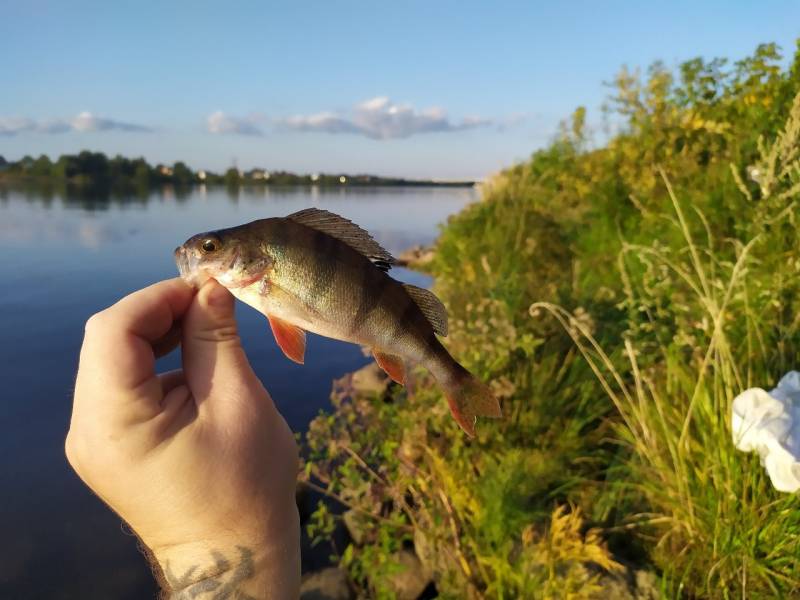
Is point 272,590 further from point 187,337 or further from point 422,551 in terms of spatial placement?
point 422,551

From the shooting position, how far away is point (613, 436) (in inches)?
216

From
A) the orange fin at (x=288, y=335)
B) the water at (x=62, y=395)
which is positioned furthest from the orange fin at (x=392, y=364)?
the water at (x=62, y=395)

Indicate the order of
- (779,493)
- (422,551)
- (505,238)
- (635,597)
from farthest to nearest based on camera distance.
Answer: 1. (505,238)
2. (422,551)
3. (635,597)
4. (779,493)

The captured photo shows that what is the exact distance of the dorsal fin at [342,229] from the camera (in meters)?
1.94

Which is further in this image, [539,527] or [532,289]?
[532,289]

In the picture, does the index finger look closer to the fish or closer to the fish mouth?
Result: the fish mouth

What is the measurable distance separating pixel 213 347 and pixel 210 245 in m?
0.38

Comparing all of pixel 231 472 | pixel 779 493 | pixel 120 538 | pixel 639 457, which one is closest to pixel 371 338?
pixel 231 472

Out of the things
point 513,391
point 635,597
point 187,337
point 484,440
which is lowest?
point 635,597

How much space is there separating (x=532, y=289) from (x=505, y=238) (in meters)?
2.46

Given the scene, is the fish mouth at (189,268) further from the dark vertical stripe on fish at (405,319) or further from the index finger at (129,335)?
the dark vertical stripe on fish at (405,319)

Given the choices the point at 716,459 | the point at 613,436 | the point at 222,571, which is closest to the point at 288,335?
the point at 222,571

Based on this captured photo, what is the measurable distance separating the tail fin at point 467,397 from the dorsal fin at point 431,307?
0.66 ft

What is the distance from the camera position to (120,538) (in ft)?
23.8
